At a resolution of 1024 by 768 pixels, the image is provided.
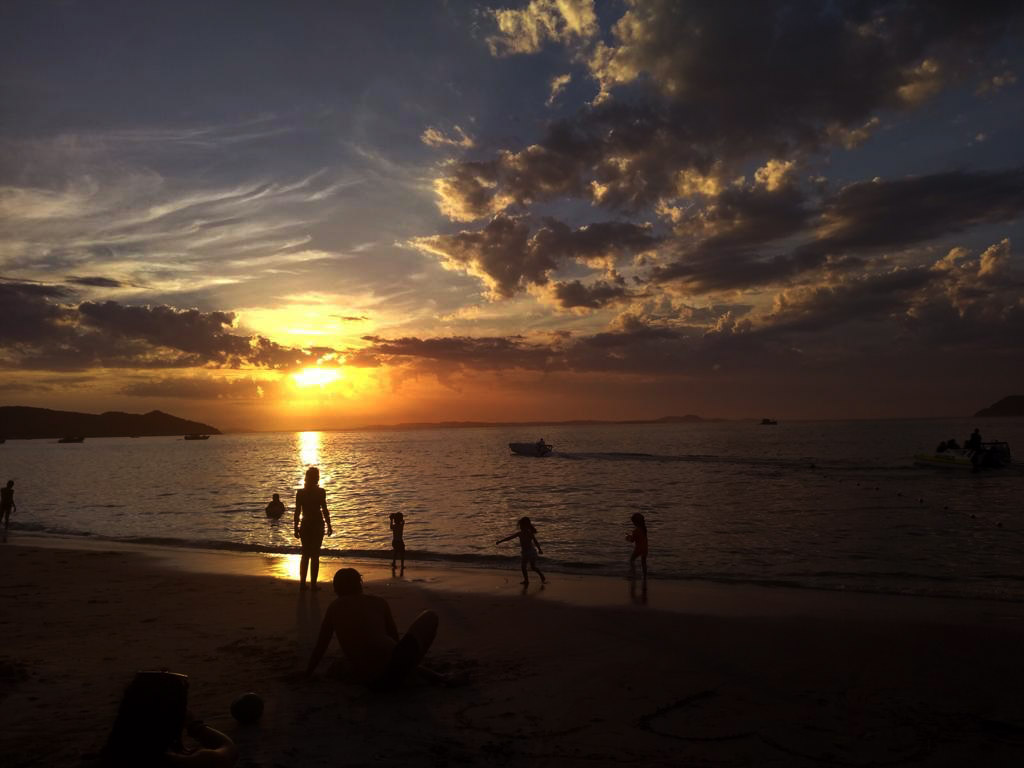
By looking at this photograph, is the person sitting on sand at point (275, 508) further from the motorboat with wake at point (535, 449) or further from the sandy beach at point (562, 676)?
the motorboat with wake at point (535, 449)

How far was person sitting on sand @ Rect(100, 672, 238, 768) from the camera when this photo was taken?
14.2ft

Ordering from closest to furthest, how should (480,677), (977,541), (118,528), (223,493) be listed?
(480,677) < (977,541) < (118,528) < (223,493)

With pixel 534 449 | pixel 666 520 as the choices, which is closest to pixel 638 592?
pixel 666 520

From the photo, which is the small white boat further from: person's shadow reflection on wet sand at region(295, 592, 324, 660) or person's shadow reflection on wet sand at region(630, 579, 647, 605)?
person's shadow reflection on wet sand at region(295, 592, 324, 660)

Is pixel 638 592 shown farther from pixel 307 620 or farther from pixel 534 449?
pixel 534 449

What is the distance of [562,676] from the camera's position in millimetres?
8352

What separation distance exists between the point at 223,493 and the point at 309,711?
154 feet

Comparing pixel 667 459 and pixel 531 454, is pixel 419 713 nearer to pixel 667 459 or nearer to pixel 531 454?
pixel 667 459

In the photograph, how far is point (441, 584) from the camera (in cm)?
1616

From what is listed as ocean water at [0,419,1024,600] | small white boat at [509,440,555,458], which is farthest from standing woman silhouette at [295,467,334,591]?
small white boat at [509,440,555,458]

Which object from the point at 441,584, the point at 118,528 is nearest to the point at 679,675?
the point at 441,584

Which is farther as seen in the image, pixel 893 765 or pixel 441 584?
pixel 441 584

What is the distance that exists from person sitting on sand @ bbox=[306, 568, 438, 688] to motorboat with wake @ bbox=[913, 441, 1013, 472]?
199 ft

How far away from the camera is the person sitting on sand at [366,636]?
23.8 feet
